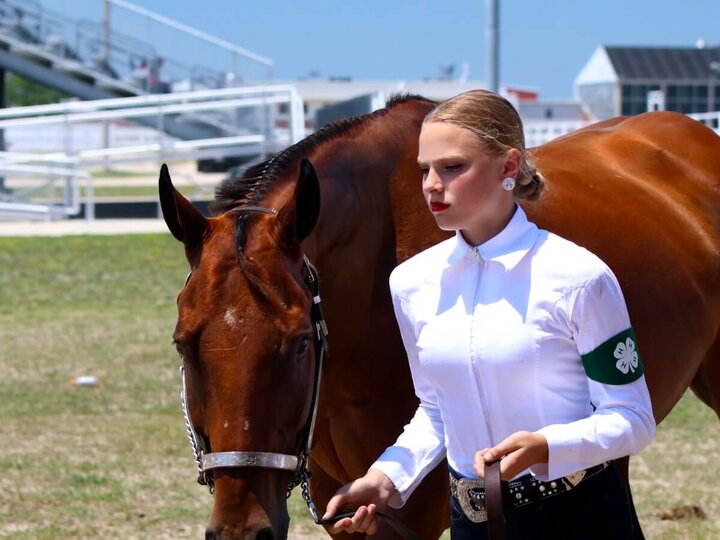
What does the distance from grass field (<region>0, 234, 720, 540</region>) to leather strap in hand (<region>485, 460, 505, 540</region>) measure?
11.6ft

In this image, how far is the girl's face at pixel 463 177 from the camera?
2.68m

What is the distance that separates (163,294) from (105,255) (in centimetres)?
224

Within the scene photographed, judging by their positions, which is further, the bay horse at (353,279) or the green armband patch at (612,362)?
the bay horse at (353,279)

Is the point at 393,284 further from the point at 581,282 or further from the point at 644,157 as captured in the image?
the point at 644,157

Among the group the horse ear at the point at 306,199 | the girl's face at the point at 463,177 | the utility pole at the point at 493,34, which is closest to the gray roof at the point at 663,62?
the utility pole at the point at 493,34

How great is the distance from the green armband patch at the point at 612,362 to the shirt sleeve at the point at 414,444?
46cm

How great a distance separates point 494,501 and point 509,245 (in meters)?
0.59

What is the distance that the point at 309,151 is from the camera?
393 cm

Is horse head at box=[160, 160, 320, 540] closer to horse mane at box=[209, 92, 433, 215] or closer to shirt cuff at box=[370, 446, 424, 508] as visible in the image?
shirt cuff at box=[370, 446, 424, 508]

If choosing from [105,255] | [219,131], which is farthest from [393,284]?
[219,131]

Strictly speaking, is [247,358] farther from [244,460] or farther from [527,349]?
[527,349]

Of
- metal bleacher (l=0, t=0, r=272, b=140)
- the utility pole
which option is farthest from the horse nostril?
metal bleacher (l=0, t=0, r=272, b=140)

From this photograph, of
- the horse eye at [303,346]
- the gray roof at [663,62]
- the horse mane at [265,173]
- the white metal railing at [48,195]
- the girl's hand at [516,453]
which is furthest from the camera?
the gray roof at [663,62]

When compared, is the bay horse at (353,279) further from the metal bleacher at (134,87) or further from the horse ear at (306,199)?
the metal bleacher at (134,87)
